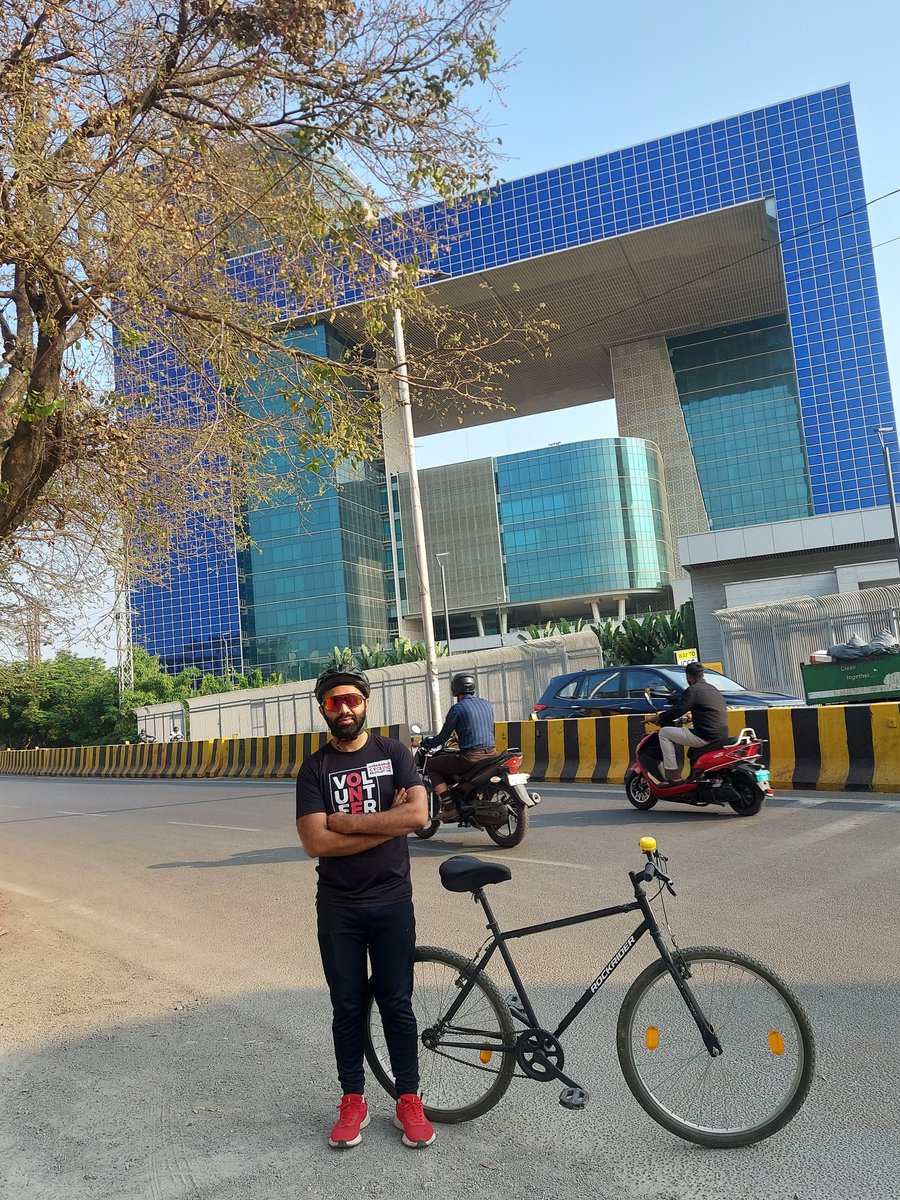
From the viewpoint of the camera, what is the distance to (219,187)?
7.63 meters

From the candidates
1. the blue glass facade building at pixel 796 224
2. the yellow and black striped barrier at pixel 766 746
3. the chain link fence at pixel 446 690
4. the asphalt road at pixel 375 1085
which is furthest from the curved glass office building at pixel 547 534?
the asphalt road at pixel 375 1085

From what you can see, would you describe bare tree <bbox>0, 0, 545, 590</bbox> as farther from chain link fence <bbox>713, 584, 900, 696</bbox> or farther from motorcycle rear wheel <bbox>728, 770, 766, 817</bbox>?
chain link fence <bbox>713, 584, 900, 696</bbox>

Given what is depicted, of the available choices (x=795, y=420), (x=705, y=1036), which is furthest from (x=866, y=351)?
(x=705, y=1036)

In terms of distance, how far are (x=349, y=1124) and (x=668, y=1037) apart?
116cm

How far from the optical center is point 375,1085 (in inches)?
157

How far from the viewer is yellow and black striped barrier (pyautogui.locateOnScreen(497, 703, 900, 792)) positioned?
1097 cm

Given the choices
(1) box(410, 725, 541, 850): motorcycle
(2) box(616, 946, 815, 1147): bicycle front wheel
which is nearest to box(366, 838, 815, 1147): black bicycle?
(2) box(616, 946, 815, 1147): bicycle front wheel

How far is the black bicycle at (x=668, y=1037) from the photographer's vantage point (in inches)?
121

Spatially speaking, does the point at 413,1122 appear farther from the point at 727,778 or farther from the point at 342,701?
the point at 727,778

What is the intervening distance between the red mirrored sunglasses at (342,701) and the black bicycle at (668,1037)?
0.67m

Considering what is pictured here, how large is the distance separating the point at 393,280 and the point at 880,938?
5801mm

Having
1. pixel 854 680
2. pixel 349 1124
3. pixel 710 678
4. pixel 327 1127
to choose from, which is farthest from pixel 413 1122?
pixel 854 680

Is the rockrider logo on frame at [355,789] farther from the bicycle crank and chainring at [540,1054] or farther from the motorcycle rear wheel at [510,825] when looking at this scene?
the motorcycle rear wheel at [510,825]

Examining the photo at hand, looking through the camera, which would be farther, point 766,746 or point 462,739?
point 766,746
